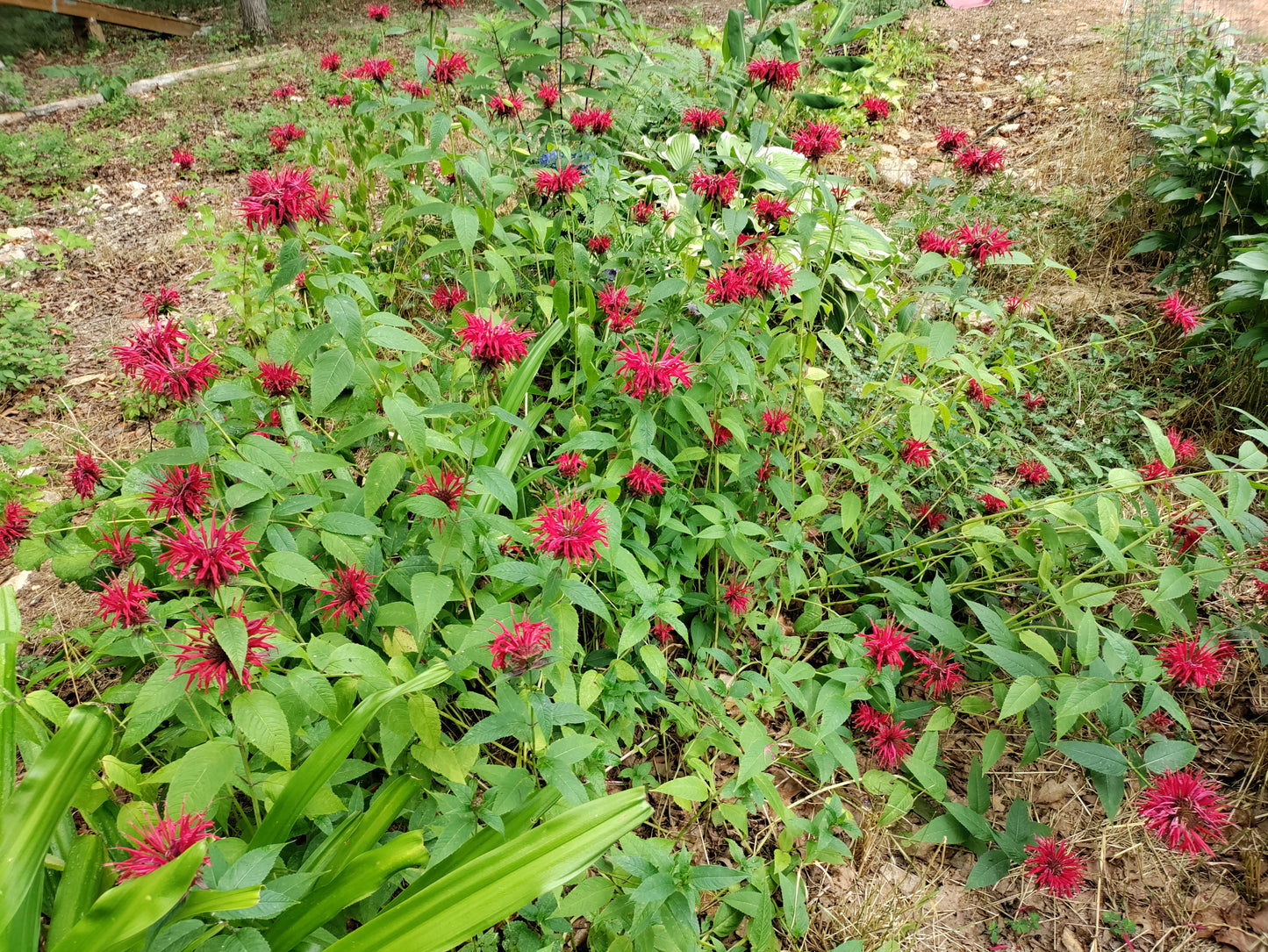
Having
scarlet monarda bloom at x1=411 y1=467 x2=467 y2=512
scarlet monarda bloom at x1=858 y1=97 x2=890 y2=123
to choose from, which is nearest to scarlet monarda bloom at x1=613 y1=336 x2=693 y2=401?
scarlet monarda bloom at x1=411 y1=467 x2=467 y2=512

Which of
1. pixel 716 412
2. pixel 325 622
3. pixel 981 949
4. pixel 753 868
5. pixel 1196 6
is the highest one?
pixel 1196 6

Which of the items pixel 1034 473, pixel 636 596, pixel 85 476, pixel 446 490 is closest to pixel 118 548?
pixel 85 476

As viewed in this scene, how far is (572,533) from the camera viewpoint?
1.12 m

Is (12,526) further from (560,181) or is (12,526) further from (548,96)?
(548,96)

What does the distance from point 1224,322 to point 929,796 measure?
2.05 m

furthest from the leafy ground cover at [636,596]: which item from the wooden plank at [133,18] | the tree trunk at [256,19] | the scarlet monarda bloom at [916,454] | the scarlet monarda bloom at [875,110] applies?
the wooden plank at [133,18]

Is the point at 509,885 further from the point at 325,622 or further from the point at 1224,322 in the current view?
the point at 1224,322

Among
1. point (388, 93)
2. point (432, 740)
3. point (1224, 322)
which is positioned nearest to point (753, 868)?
point (432, 740)

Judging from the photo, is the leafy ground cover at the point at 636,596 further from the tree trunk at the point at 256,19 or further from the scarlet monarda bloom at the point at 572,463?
the tree trunk at the point at 256,19

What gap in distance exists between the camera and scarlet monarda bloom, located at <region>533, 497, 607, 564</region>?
1.11m

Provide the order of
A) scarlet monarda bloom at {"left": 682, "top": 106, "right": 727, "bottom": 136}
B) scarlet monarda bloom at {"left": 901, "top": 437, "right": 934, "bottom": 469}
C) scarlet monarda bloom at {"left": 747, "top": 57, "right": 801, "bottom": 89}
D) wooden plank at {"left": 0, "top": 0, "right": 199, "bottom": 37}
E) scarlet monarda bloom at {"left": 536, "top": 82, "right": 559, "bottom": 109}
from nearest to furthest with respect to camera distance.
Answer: scarlet monarda bloom at {"left": 747, "top": 57, "right": 801, "bottom": 89} → scarlet monarda bloom at {"left": 901, "top": 437, "right": 934, "bottom": 469} → scarlet monarda bloom at {"left": 682, "top": 106, "right": 727, "bottom": 136} → scarlet monarda bloom at {"left": 536, "top": 82, "right": 559, "bottom": 109} → wooden plank at {"left": 0, "top": 0, "right": 199, "bottom": 37}

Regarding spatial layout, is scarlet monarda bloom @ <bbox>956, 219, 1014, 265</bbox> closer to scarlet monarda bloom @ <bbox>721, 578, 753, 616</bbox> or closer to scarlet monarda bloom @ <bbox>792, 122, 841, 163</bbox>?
scarlet monarda bloom @ <bbox>792, 122, 841, 163</bbox>

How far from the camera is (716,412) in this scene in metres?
1.69

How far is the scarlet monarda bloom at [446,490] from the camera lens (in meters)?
1.24
